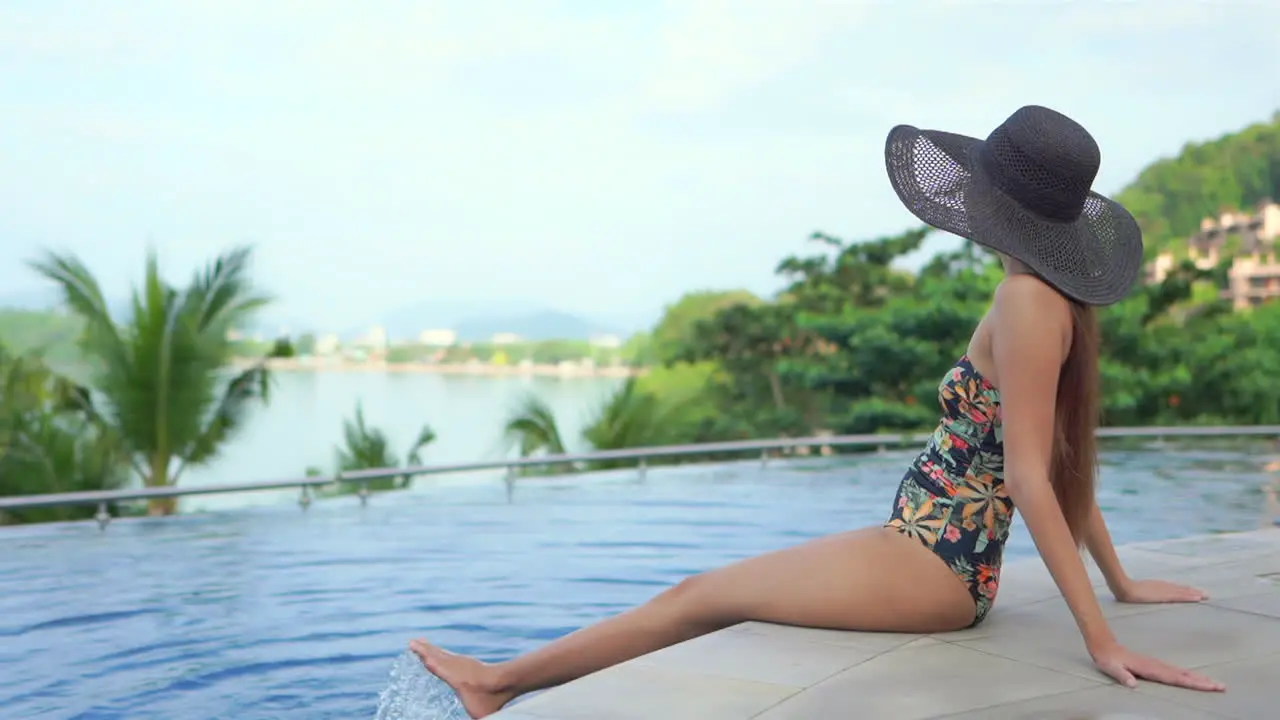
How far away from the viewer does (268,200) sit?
6394 cm

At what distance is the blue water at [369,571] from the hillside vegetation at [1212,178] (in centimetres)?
3750

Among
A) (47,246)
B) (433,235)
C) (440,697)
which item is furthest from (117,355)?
(433,235)

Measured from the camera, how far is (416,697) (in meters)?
3.56

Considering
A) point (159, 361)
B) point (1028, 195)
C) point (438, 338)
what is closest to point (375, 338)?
point (438, 338)

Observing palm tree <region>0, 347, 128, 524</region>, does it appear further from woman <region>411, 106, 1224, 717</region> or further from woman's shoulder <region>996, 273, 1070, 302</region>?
woman's shoulder <region>996, 273, 1070, 302</region>

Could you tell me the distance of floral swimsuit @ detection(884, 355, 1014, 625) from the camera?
290cm

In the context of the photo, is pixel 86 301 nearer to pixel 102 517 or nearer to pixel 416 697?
pixel 102 517

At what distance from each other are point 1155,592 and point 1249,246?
1671 inches

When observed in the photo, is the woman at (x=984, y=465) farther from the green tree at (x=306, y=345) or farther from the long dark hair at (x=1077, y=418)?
the green tree at (x=306, y=345)

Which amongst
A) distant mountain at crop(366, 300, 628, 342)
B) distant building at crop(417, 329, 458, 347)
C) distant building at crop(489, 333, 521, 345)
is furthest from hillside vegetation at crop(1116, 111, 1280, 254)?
distant building at crop(417, 329, 458, 347)

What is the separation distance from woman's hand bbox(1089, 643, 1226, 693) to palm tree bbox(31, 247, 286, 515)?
29.6 feet

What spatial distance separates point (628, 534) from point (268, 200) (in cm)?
6024

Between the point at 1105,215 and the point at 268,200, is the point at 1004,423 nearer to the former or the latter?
the point at 1105,215

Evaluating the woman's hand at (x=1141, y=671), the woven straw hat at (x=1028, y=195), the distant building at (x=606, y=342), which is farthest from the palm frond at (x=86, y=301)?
the distant building at (x=606, y=342)
